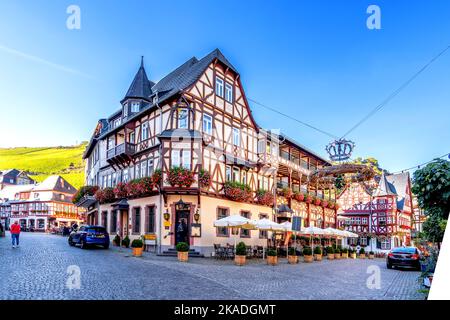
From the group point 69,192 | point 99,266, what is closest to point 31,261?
point 99,266

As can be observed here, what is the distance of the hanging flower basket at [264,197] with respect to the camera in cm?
2820

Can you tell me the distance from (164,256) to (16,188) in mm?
57858

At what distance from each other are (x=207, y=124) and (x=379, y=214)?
123 feet

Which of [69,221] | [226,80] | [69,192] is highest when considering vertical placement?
[226,80]

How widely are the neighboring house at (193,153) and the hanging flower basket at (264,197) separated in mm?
326

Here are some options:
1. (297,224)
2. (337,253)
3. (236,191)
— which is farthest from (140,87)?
(337,253)

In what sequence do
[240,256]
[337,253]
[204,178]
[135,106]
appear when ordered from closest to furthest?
[240,256] → [204,178] → [135,106] → [337,253]

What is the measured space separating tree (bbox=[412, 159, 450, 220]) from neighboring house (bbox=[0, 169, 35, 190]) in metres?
67.6

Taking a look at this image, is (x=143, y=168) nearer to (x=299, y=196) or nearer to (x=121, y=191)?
(x=121, y=191)

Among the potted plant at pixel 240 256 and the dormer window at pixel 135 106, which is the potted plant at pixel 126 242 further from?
the potted plant at pixel 240 256

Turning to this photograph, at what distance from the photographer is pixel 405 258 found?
2078cm

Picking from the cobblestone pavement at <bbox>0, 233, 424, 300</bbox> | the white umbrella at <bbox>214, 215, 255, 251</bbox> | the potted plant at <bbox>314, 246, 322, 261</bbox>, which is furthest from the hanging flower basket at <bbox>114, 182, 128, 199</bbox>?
the potted plant at <bbox>314, 246, 322, 261</bbox>

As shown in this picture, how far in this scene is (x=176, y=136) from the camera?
22.6 meters
